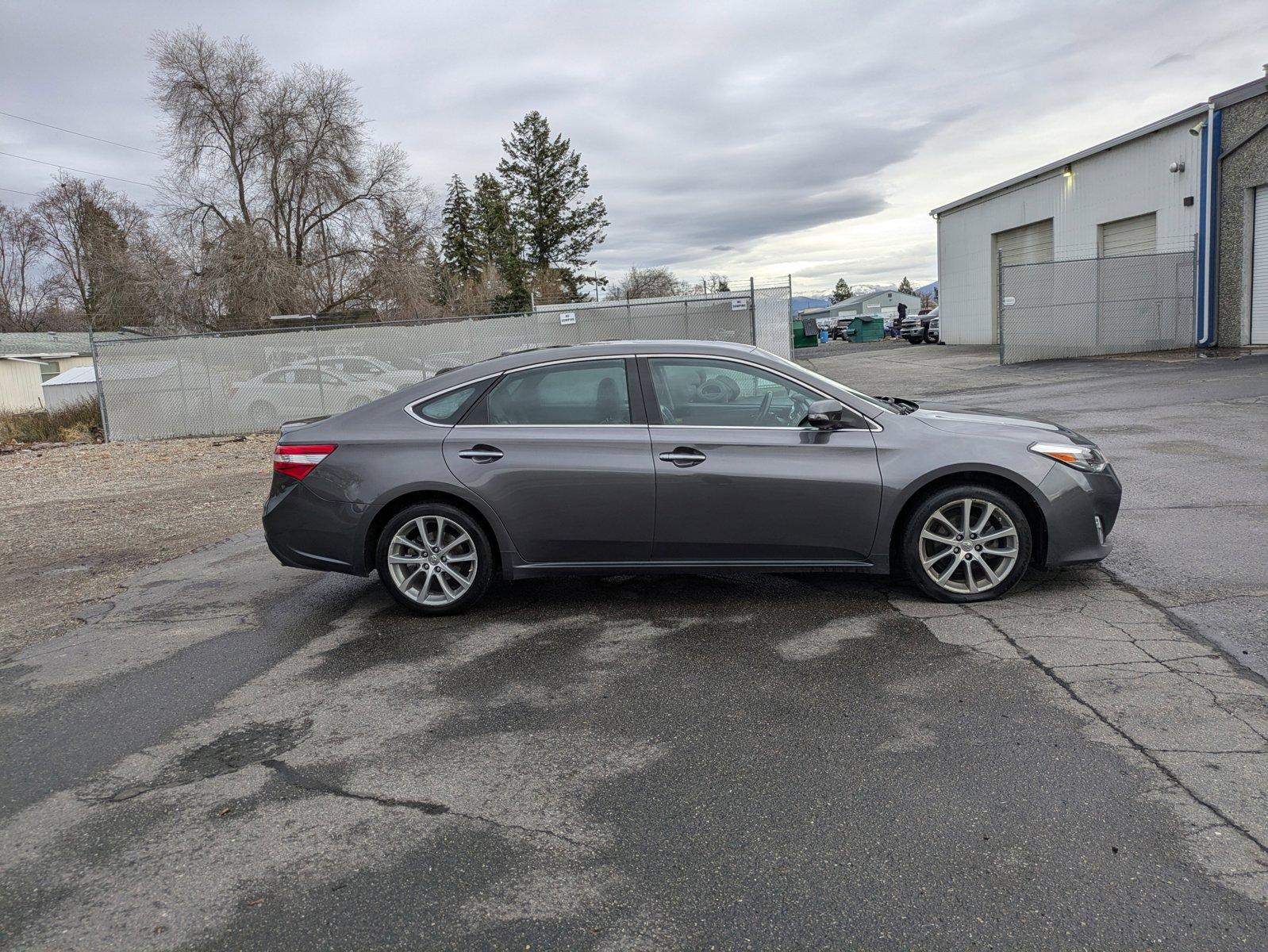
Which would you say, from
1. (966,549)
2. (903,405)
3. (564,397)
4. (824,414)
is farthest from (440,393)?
(966,549)

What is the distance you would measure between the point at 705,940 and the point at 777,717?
147cm

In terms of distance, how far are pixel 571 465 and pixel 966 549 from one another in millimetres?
2282

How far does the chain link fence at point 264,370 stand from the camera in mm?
18281

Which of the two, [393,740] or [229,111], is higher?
[229,111]

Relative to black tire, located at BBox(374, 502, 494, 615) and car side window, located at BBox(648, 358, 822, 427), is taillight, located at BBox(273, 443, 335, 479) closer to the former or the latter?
black tire, located at BBox(374, 502, 494, 615)

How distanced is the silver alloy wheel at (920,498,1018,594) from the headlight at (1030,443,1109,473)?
0.44 metres

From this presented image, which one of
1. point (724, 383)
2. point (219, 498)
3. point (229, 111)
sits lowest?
point (219, 498)

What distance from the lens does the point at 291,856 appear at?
10.1ft

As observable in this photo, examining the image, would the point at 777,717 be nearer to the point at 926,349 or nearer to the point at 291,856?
the point at 291,856

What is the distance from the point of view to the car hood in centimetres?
539

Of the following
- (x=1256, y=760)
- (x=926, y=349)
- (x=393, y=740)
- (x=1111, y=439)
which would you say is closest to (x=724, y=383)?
(x=393, y=740)

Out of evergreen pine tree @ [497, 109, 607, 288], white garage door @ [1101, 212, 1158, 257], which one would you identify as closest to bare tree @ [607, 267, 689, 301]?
evergreen pine tree @ [497, 109, 607, 288]

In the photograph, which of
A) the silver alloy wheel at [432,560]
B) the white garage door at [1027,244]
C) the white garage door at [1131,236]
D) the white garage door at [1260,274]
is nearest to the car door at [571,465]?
the silver alloy wheel at [432,560]

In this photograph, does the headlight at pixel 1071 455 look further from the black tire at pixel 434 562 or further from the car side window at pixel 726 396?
the black tire at pixel 434 562
